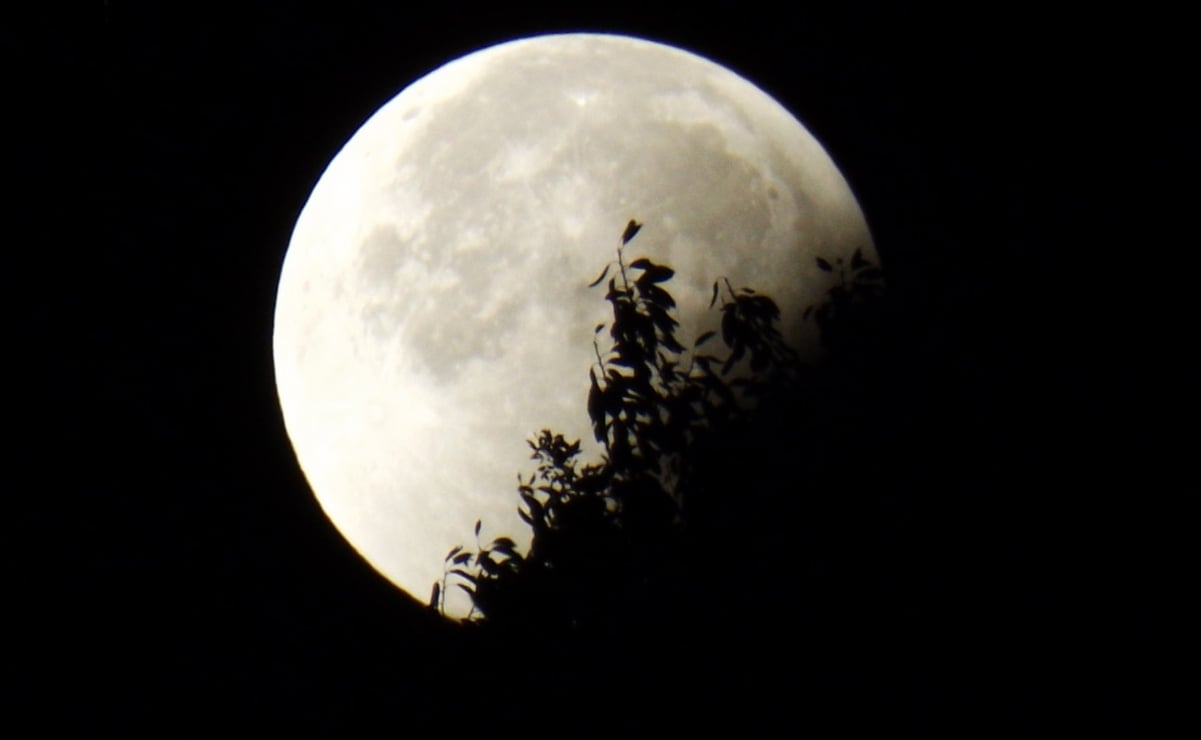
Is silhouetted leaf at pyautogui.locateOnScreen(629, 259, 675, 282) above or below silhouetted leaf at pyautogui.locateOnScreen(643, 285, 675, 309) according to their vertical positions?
above

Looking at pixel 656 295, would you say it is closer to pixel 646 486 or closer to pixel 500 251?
pixel 646 486

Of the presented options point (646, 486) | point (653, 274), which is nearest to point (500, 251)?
point (653, 274)

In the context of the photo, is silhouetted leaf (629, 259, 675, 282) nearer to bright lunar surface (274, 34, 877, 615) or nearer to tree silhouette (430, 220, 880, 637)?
tree silhouette (430, 220, 880, 637)

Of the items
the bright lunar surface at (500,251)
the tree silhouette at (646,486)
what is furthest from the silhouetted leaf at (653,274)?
the bright lunar surface at (500,251)

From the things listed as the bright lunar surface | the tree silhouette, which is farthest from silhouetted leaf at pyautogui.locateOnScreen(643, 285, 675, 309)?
the bright lunar surface

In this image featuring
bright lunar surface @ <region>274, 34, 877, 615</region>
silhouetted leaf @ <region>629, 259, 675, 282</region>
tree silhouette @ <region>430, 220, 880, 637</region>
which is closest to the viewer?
tree silhouette @ <region>430, 220, 880, 637</region>

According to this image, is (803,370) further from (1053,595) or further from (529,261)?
(529,261)
